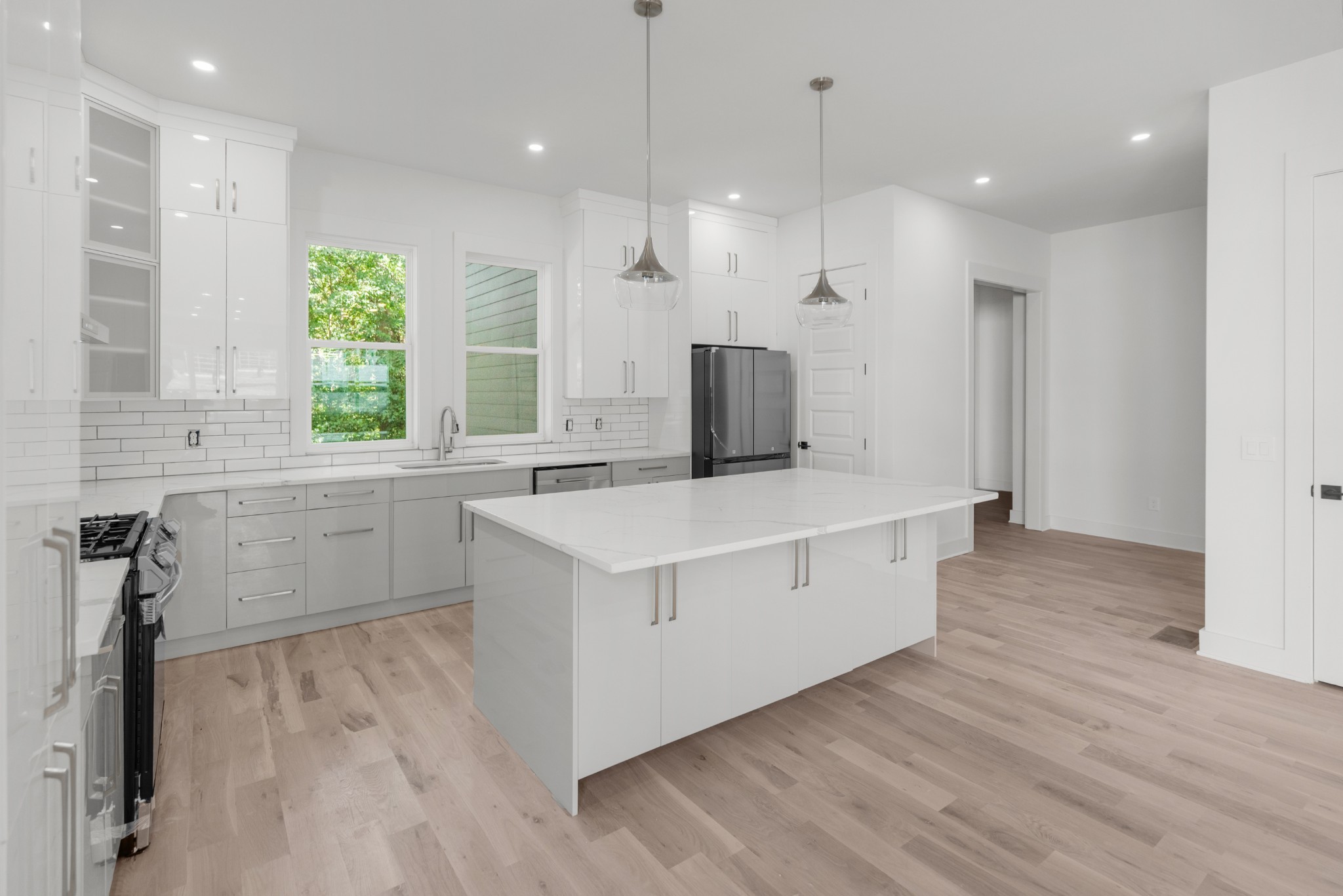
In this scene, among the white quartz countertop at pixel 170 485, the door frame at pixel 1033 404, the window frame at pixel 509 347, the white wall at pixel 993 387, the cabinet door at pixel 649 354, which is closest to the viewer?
the white quartz countertop at pixel 170 485

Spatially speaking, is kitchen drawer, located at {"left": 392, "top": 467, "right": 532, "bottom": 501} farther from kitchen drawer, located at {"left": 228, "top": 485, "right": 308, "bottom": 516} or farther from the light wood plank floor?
the light wood plank floor

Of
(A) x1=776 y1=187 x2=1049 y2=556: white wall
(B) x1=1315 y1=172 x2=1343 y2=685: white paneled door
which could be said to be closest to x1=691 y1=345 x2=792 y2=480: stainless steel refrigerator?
(A) x1=776 y1=187 x2=1049 y2=556: white wall

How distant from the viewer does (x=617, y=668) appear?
2131 mm

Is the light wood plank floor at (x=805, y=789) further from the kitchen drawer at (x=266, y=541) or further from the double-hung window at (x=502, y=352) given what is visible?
the double-hung window at (x=502, y=352)

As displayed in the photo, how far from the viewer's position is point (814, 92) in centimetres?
335

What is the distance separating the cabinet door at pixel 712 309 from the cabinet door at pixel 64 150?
4.43 m

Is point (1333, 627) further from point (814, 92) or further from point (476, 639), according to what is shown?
point (476, 639)

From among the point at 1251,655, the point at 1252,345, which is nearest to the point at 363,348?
the point at 1252,345

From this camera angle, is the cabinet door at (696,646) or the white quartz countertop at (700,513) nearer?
the white quartz countertop at (700,513)

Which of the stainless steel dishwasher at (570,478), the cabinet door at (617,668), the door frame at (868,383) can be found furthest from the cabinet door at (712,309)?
the cabinet door at (617,668)

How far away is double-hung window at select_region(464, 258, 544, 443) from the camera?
4777mm

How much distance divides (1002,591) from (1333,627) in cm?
162

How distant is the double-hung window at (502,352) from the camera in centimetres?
478

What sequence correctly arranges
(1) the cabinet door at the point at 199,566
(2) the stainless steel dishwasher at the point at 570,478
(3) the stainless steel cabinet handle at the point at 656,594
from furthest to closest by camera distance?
1. (2) the stainless steel dishwasher at the point at 570,478
2. (1) the cabinet door at the point at 199,566
3. (3) the stainless steel cabinet handle at the point at 656,594
